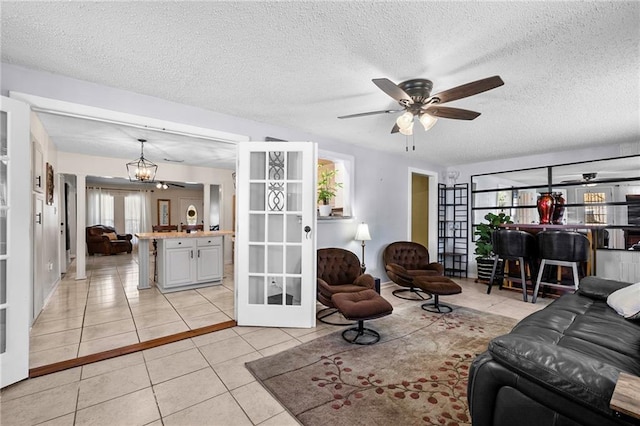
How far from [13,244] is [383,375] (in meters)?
2.88

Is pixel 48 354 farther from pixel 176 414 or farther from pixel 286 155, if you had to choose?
pixel 286 155

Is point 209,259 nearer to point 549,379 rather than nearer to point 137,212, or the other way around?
point 549,379

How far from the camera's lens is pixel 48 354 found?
245 cm

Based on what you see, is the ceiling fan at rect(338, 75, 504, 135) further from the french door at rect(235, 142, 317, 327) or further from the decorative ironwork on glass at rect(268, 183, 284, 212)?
the decorative ironwork on glass at rect(268, 183, 284, 212)

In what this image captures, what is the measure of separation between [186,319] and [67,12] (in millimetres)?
2940

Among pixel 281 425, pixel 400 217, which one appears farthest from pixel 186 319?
pixel 400 217

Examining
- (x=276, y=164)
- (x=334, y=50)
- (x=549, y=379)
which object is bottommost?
(x=549, y=379)

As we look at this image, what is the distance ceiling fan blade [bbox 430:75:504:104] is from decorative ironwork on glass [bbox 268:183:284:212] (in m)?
1.80

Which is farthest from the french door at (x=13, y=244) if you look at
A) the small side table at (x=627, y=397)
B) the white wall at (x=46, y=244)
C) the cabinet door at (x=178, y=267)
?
the small side table at (x=627, y=397)

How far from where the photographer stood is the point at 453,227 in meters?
6.12

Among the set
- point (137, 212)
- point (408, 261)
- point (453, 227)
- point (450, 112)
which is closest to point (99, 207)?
point (137, 212)

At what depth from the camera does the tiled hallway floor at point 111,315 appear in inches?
104

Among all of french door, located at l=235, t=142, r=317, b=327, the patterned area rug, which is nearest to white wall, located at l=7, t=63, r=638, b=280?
french door, located at l=235, t=142, r=317, b=327

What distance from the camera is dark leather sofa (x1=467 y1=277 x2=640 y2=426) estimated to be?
3.44 feet
